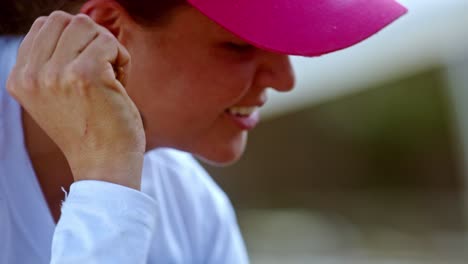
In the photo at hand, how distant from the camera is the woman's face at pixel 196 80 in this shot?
3.80 feet

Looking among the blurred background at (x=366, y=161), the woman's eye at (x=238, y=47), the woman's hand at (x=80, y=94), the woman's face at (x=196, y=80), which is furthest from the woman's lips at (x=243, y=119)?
the blurred background at (x=366, y=161)

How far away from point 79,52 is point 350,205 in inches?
273

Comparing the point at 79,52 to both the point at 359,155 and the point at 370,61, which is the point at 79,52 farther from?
the point at 359,155

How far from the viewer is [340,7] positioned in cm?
110

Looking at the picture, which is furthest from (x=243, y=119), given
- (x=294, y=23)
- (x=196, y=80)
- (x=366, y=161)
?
(x=366, y=161)

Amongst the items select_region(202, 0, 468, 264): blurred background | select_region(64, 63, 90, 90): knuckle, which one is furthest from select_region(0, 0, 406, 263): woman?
select_region(202, 0, 468, 264): blurred background

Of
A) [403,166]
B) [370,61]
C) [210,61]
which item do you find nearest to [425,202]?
[403,166]

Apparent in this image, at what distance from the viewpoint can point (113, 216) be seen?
0.89 meters

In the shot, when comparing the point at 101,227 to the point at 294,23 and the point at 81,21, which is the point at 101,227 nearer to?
the point at 81,21

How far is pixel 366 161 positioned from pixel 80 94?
7.00 meters

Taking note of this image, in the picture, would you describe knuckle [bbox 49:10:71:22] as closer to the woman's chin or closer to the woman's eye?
the woman's eye

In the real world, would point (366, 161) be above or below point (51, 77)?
below

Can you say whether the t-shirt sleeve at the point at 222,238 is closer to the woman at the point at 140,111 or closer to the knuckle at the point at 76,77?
the woman at the point at 140,111

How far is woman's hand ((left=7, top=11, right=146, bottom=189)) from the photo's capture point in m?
0.90
